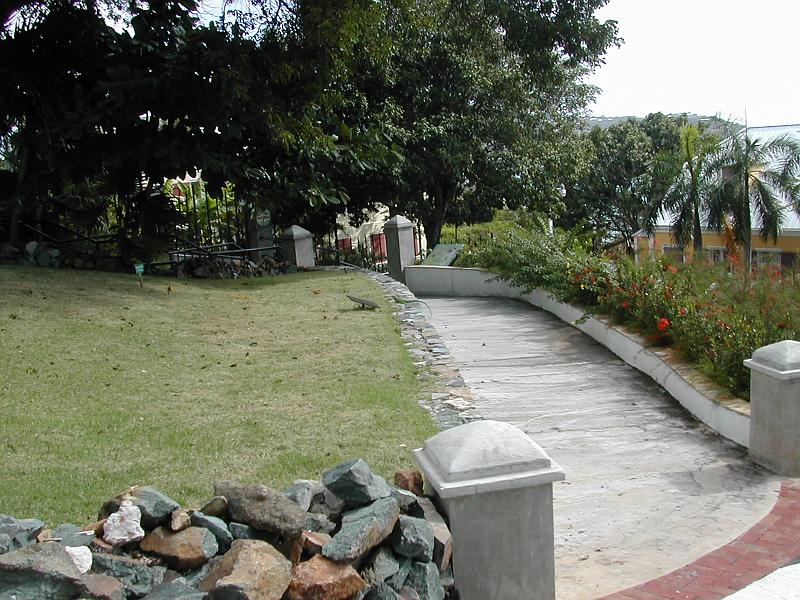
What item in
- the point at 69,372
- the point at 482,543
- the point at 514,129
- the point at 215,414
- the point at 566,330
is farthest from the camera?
the point at 514,129

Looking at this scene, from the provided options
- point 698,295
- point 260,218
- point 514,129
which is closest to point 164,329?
point 698,295

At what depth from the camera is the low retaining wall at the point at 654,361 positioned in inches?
285

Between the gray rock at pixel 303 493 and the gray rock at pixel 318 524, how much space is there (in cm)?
7

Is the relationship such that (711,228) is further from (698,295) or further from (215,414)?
(215,414)

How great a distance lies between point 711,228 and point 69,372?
36.7 meters

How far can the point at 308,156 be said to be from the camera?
15586mm

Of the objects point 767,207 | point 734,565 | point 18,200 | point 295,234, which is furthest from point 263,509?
point 767,207

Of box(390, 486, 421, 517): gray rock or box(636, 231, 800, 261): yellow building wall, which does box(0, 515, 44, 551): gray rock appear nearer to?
box(390, 486, 421, 517): gray rock

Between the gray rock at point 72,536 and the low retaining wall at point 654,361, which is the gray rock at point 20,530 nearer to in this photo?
the gray rock at point 72,536

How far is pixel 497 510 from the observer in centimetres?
373

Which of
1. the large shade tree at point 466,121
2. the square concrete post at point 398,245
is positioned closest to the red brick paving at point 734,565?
the large shade tree at point 466,121

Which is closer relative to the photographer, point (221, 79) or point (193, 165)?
point (221, 79)

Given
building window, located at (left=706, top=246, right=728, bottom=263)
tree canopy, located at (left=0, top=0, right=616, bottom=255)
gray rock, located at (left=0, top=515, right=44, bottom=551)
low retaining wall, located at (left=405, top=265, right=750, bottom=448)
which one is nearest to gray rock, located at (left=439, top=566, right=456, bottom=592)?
gray rock, located at (left=0, top=515, right=44, bottom=551)

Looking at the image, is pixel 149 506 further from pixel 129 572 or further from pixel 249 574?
pixel 249 574
